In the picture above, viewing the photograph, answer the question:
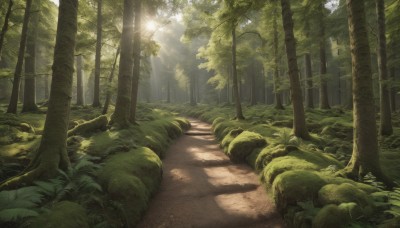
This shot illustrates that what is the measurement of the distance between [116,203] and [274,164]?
15.4 ft

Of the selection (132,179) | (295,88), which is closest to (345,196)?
(132,179)

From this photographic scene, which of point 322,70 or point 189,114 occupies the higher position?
point 322,70

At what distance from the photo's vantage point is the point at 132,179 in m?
6.55

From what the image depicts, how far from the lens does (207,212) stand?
252 inches

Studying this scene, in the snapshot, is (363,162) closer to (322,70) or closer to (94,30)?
(322,70)

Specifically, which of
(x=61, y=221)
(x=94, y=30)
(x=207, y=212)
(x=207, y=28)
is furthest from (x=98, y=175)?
(x=94, y=30)

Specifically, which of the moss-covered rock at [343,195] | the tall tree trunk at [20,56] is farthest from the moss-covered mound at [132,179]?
the tall tree trunk at [20,56]

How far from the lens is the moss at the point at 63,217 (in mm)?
4453

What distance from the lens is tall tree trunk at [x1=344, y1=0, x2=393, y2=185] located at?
6402mm

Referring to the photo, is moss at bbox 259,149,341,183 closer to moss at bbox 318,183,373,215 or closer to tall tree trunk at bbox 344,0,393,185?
tall tree trunk at bbox 344,0,393,185

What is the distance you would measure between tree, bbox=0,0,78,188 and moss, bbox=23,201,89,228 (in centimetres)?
146

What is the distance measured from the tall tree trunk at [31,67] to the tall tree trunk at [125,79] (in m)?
7.78

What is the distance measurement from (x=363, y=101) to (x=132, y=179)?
6136 millimetres

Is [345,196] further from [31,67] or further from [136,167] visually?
[31,67]
